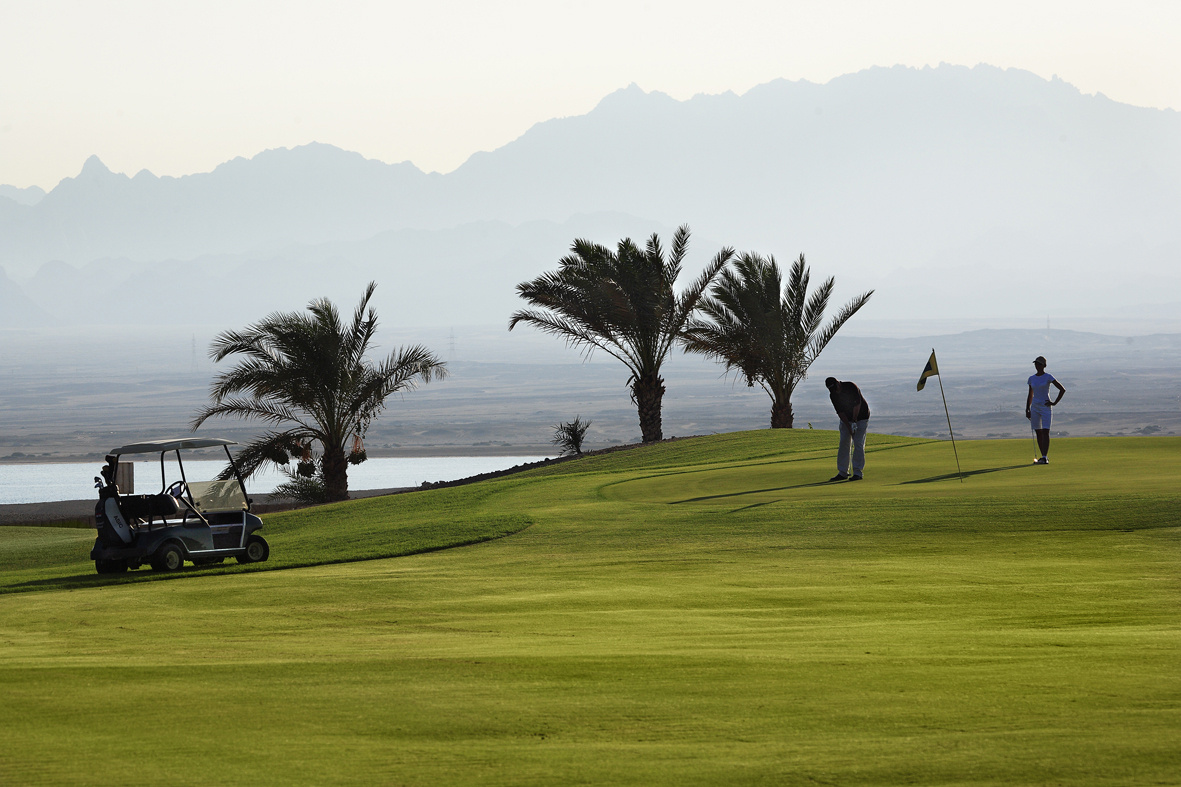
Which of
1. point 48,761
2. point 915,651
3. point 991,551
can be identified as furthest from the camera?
point 991,551

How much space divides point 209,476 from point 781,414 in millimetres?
53726

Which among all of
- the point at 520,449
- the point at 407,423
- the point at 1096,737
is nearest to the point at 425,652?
the point at 1096,737

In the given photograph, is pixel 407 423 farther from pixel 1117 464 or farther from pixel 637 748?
pixel 637 748

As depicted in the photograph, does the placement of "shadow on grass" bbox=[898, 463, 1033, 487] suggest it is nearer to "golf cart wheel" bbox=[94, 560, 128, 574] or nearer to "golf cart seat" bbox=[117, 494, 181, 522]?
"golf cart seat" bbox=[117, 494, 181, 522]

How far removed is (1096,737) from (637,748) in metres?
2.03

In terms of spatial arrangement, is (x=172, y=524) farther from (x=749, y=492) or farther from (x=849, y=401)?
(x=849, y=401)

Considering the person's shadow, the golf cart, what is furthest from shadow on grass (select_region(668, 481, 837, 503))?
the golf cart

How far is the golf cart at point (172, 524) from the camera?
14.6 metres

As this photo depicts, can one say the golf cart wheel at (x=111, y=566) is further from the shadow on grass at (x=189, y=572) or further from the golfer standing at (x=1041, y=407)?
the golfer standing at (x=1041, y=407)

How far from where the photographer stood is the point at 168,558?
14664 mm

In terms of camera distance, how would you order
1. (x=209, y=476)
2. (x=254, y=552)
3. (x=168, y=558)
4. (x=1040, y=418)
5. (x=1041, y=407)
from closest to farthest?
(x=168, y=558), (x=254, y=552), (x=1040, y=418), (x=1041, y=407), (x=209, y=476)

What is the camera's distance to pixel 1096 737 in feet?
17.1

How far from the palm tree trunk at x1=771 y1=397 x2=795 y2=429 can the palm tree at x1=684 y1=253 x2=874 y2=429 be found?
3 centimetres

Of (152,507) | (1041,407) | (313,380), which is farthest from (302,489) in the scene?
(1041,407)
